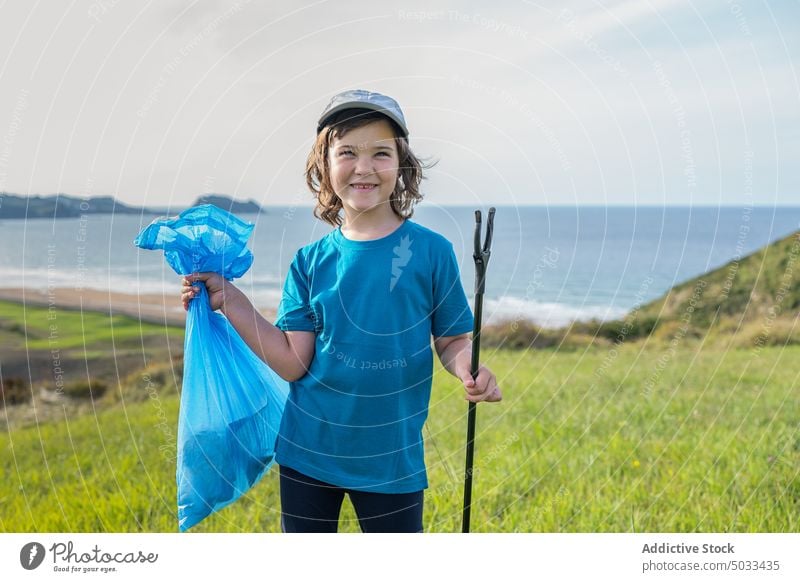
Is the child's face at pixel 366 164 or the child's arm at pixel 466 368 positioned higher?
the child's face at pixel 366 164

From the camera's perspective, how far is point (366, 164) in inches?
89.1

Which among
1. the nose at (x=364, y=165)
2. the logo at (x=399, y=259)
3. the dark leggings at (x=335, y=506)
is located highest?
the nose at (x=364, y=165)

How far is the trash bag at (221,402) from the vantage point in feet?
7.74

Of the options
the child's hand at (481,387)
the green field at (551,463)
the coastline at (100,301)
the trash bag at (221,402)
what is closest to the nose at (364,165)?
the trash bag at (221,402)

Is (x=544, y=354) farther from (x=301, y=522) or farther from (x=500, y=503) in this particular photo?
(x=301, y=522)

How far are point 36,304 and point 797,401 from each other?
A: 465 centimetres

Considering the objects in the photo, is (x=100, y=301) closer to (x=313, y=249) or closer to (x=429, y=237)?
(x=313, y=249)

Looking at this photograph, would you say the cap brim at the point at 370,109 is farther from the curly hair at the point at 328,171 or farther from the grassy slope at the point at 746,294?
the grassy slope at the point at 746,294

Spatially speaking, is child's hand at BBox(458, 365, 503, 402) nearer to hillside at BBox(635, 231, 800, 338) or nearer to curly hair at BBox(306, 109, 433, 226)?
curly hair at BBox(306, 109, 433, 226)
